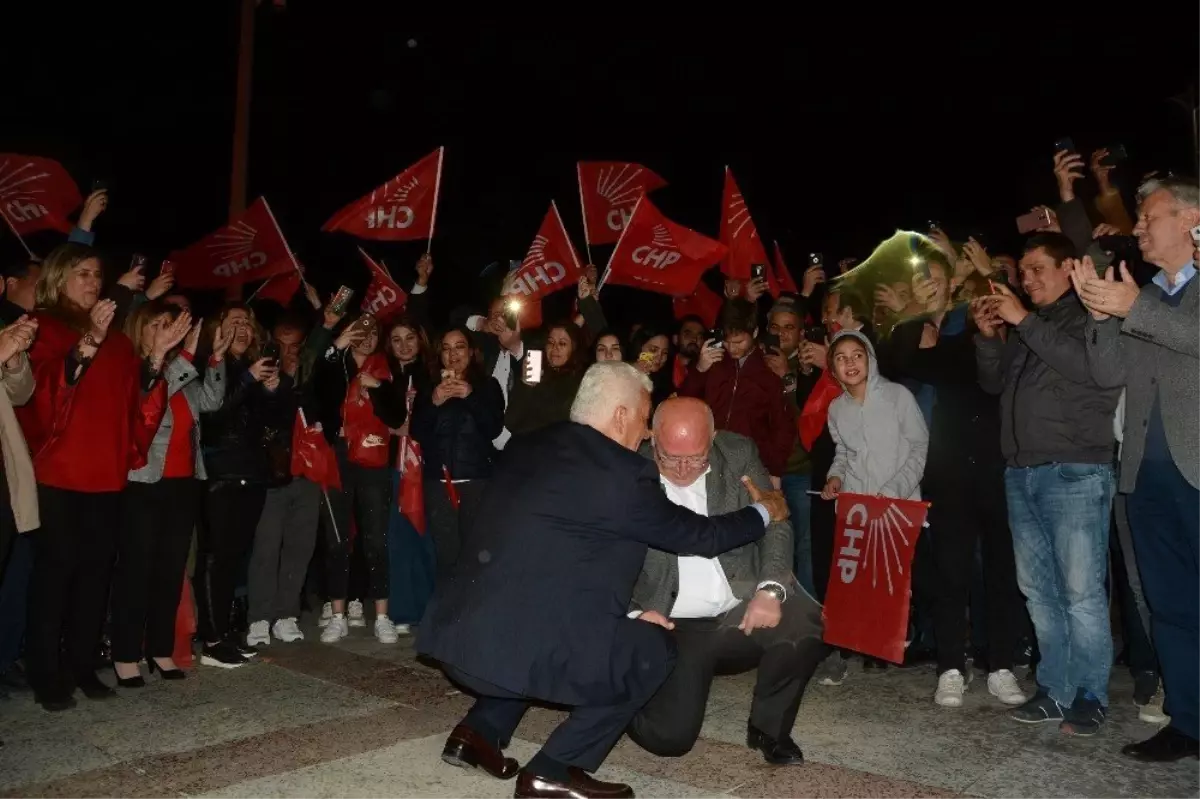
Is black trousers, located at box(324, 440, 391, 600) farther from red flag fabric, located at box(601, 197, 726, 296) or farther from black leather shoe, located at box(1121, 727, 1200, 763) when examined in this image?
black leather shoe, located at box(1121, 727, 1200, 763)

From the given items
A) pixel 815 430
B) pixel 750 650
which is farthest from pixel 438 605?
pixel 815 430

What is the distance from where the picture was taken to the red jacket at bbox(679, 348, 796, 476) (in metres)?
6.79

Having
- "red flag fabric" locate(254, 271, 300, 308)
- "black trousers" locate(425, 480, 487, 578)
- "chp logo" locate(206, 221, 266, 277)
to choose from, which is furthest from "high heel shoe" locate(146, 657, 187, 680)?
"red flag fabric" locate(254, 271, 300, 308)

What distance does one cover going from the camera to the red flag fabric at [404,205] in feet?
32.1

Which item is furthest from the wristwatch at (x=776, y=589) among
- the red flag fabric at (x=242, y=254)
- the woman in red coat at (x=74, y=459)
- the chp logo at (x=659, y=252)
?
the red flag fabric at (x=242, y=254)

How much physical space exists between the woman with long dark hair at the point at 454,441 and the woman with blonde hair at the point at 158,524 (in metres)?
1.61

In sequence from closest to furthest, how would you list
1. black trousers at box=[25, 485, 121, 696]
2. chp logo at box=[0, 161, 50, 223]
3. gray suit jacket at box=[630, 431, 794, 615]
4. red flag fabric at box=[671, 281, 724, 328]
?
gray suit jacket at box=[630, 431, 794, 615], black trousers at box=[25, 485, 121, 696], chp logo at box=[0, 161, 50, 223], red flag fabric at box=[671, 281, 724, 328]

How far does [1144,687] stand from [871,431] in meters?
1.92

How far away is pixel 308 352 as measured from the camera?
722 cm

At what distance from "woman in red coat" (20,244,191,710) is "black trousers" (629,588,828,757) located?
10.2ft

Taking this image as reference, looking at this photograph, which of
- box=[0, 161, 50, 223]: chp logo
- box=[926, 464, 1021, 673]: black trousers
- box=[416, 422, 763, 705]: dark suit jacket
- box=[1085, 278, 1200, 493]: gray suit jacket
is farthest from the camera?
box=[0, 161, 50, 223]: chp logo

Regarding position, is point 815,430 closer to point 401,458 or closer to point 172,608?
point 401,458

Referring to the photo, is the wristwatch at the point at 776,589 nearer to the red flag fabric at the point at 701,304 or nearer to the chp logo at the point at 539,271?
the chp logo at the point at 539,271

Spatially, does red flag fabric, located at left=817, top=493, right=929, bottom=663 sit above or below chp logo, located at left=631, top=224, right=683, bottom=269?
below
